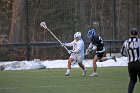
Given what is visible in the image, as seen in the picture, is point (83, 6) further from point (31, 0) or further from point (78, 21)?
point (31, 0)

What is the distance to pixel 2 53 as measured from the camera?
32875 millimetres

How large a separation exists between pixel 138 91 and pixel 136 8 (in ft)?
57.3

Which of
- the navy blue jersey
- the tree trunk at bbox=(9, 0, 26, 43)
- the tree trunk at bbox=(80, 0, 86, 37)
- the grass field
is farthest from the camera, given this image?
the tree trunk at bbox=(80, 0, 86, 37)

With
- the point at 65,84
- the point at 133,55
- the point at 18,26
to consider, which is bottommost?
the point at 65,84

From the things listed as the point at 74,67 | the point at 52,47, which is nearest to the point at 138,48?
the point at 74,67

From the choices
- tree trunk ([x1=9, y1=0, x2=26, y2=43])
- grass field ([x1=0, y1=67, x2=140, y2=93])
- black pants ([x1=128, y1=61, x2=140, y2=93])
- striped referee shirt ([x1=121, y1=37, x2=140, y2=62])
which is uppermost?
tree trunk ([x1=9, y1=0, x2=26, y2=43])

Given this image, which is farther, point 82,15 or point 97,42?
point 82,15

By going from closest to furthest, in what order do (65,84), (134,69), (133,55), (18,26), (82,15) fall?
(134,69) < (133,55) < (65,84) < (18,26) < (82,15)

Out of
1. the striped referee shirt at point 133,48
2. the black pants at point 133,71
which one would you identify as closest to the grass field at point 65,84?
the black pants at point 133,71

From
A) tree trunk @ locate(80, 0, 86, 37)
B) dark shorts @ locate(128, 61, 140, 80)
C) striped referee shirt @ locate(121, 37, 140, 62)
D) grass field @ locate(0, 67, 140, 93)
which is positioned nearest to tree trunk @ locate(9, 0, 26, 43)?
tree trunk @ locate(80, 0, 86, 37)

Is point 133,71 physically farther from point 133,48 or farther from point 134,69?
point 133,48

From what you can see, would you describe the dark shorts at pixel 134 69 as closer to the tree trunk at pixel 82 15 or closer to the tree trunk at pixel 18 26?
the tree trunk at pixel 18 26

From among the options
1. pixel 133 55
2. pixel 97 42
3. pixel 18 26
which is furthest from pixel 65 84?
pixel 18 26

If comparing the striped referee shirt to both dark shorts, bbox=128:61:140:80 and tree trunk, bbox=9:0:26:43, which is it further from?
tree trunk, bbox=9:0:26:43
